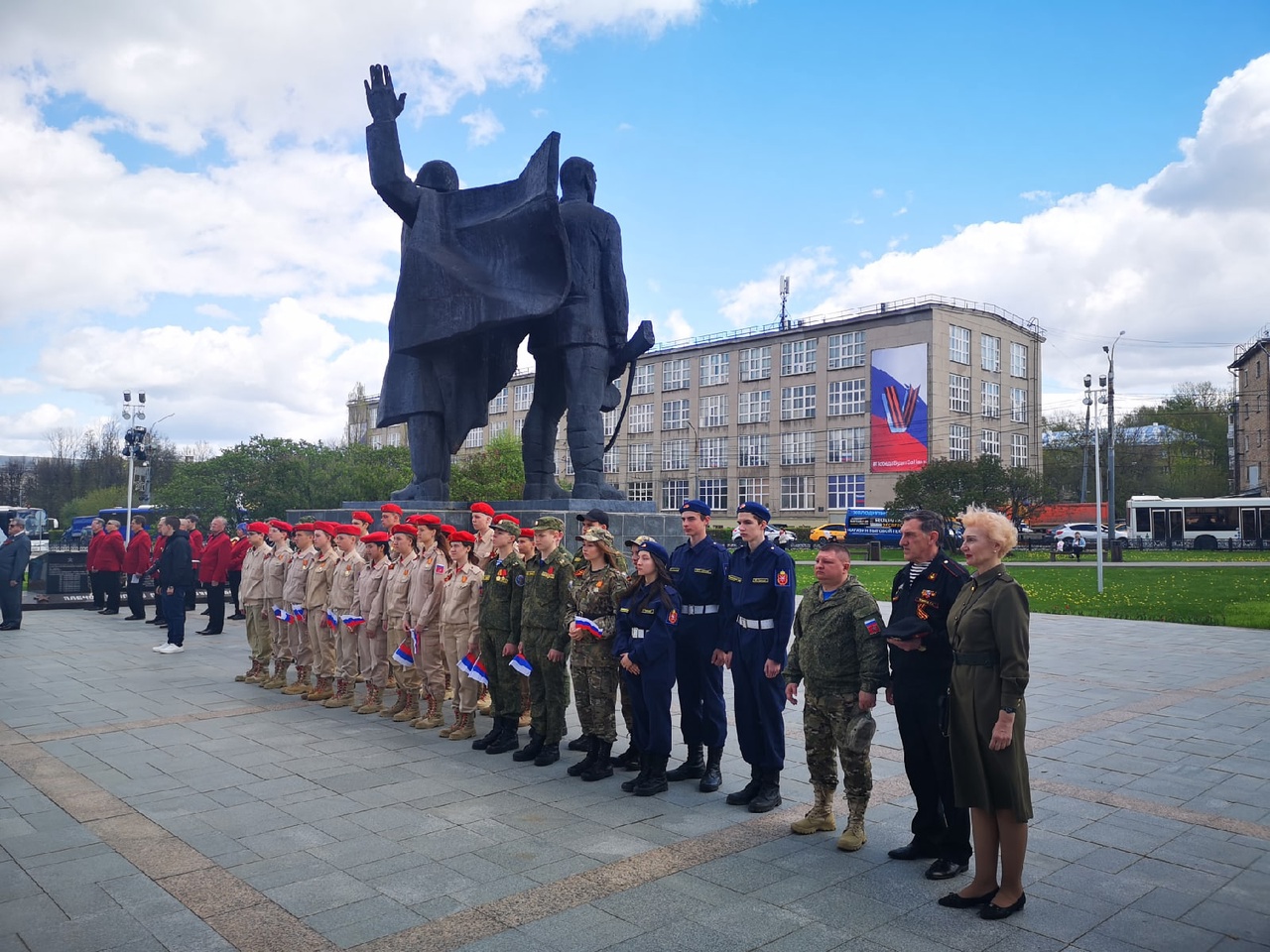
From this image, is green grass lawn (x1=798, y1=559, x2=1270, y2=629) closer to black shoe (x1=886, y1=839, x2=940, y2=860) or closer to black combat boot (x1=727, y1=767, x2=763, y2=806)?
black combat boot (x1=727, y1=767, x2=763, y2=806)

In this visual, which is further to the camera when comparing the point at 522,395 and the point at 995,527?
the point at 522,395

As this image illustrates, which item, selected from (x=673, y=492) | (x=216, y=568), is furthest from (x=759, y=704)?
A: (x=673, y=492)

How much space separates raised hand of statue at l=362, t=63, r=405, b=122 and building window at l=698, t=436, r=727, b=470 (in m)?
51.1

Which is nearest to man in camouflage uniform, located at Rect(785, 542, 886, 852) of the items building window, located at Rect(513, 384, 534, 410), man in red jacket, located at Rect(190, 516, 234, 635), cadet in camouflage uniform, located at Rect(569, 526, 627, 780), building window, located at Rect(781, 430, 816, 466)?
cadet in camouflage uniform, located at Rect(569, 526, 627, 780)

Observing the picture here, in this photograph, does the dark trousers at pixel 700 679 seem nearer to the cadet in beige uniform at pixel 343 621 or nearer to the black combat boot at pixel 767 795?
the black combat boot at pixel 767 795

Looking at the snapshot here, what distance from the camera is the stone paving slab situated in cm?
376

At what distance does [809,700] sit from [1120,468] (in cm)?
6417

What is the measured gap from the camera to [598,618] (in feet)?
20.4

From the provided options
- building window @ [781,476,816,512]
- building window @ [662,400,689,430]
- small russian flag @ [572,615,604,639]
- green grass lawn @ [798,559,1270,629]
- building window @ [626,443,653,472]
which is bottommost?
green grass lawn @ [798,559,1270,629]

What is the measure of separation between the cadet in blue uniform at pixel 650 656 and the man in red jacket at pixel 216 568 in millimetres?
9231

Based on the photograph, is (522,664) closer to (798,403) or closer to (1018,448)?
(798,403)

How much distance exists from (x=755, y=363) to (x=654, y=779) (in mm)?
54997

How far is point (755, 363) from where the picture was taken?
59438mm

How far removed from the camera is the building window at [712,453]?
60750 mm
